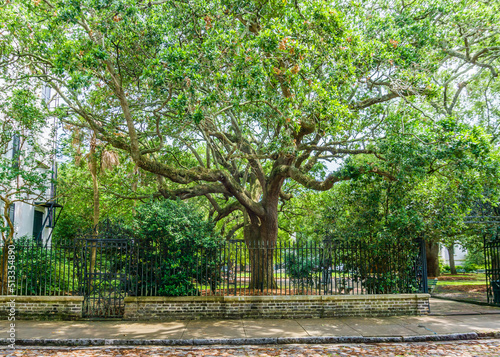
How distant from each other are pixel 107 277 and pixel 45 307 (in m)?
1.83

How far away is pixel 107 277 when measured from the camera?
1086 centimetres

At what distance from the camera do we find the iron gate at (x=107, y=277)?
10766 mm

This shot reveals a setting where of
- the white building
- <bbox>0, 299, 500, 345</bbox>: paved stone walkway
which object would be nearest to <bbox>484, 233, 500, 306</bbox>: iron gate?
<bbox>0, 299, 500, 345</bbox>: paved stone walkway

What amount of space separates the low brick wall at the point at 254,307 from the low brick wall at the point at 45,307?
58.5 inches

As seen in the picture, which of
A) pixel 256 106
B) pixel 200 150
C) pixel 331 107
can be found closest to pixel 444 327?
pixel 331 107

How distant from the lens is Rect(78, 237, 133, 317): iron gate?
424 inches

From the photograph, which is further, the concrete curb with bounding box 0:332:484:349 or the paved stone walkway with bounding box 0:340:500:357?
the concrete curb with bounding box 0:332:484:349

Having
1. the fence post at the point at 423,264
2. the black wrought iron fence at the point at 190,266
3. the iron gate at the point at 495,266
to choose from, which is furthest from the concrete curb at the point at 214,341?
the iron gate at the point at 495,266

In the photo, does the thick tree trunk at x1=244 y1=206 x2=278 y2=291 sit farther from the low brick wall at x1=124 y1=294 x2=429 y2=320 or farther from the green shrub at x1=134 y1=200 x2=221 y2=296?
the green shrub at x1=134 y1=200 x2=221 y2=296

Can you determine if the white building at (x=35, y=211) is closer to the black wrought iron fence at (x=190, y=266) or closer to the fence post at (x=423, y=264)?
the black wrought iron fence at (x=190, y=266)

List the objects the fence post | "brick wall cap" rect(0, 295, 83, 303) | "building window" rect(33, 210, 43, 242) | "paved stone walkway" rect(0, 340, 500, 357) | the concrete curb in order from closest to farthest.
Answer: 1. "paved stone walkway" rect(0, 340, 500, 357)
2. the concrete curb
3. "brick wall cap" rect(0, 295, 83, 303)
4. the fence post
5. "building window" rect(33, 210, 43, 242)

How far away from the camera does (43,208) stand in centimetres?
2067

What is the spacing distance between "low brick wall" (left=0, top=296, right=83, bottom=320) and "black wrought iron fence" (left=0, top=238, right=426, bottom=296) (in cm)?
25

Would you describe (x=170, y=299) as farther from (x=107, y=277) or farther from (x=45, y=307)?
(x=45, y=307)
